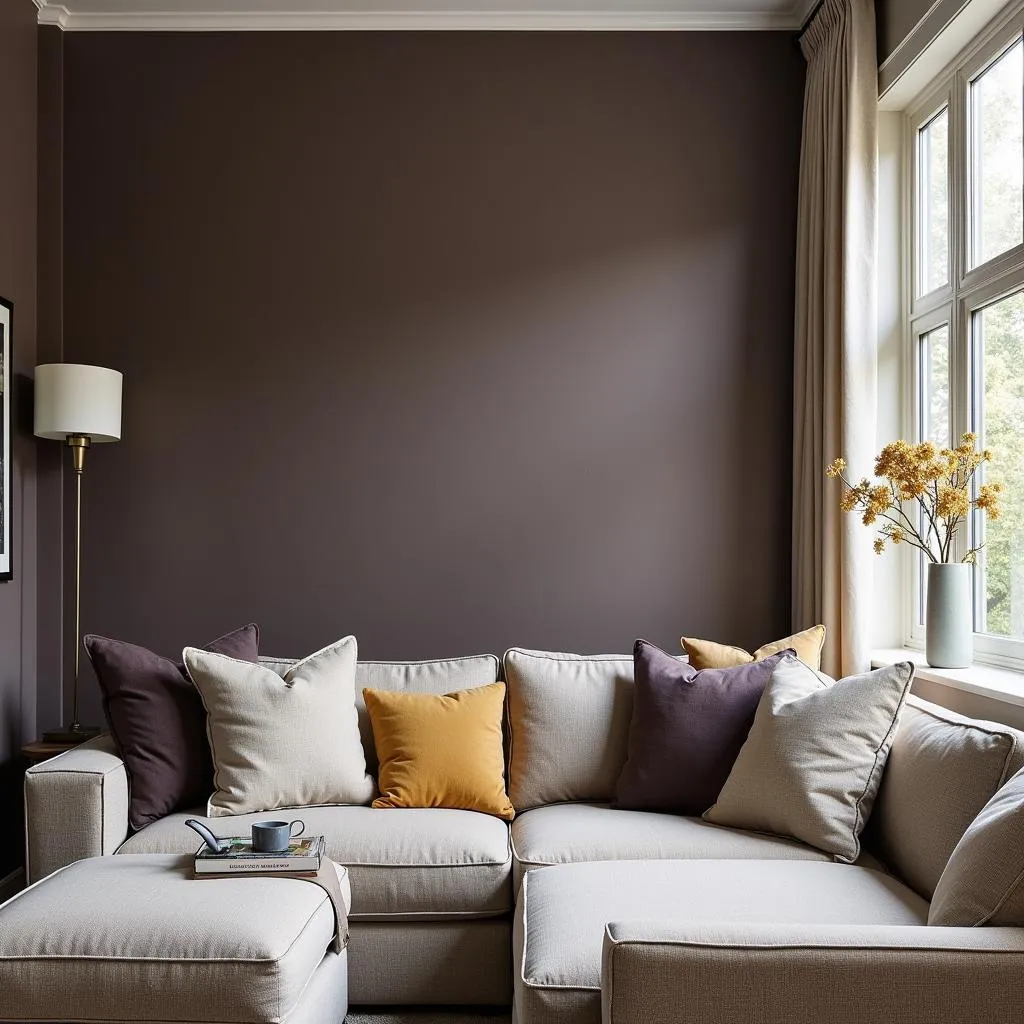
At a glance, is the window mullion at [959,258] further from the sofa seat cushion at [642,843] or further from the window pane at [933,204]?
the sofa seat cushion at [642,843]

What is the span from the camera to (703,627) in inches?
144

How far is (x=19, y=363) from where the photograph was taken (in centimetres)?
348

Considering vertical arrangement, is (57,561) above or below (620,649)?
above

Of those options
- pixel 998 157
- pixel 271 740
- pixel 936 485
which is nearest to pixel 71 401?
pixel 271 740

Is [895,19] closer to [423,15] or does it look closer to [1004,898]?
[423,15]

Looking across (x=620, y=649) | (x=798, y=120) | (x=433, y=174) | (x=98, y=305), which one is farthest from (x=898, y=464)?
(x=98, y=305)

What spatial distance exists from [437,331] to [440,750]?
1.58 metres

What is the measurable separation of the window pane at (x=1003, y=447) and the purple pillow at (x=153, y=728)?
2.29 meters

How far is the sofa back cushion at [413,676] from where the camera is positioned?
306 centimetres

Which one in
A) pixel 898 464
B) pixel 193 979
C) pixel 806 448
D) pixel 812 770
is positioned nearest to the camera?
pixel 193 979

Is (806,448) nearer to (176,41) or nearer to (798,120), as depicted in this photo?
(798,120)

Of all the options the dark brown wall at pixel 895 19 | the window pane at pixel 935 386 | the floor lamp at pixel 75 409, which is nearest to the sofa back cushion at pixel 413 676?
the floor lamp at pixel 75 409

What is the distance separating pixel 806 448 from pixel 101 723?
2.71m

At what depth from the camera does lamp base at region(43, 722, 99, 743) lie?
10.7 feet
